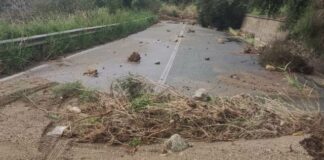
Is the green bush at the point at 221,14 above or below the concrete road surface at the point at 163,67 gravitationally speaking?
below

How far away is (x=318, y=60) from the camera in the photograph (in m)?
17.1

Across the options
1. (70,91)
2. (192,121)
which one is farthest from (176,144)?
(70,91)

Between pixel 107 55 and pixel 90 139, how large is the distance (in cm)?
1143

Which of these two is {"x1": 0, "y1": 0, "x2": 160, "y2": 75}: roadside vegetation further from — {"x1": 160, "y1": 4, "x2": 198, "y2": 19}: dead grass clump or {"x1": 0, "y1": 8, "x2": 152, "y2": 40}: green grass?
{"x1": 160, "y1": 4, "x2": 198, "y2": 19}: dead grass clump

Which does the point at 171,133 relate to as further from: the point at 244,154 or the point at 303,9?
the point at 303,9

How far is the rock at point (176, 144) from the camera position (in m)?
6.45

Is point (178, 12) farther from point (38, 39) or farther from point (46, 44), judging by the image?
point (38, 39)

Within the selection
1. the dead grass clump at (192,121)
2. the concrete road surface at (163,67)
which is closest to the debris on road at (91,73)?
the concrete road surface at (163,67)

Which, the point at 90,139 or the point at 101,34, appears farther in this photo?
the point at 101,34

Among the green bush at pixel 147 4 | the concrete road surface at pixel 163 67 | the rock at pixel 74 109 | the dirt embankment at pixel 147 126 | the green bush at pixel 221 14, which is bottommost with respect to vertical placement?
the green bush at pixel 147 4

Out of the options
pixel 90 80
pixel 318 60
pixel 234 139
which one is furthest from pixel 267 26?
pixel 234 139

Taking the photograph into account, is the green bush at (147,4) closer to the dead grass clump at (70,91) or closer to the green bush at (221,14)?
the green bush at (221,14)

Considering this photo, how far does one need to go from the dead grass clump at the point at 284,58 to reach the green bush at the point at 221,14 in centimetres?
2859

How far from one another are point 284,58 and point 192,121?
9.69m
